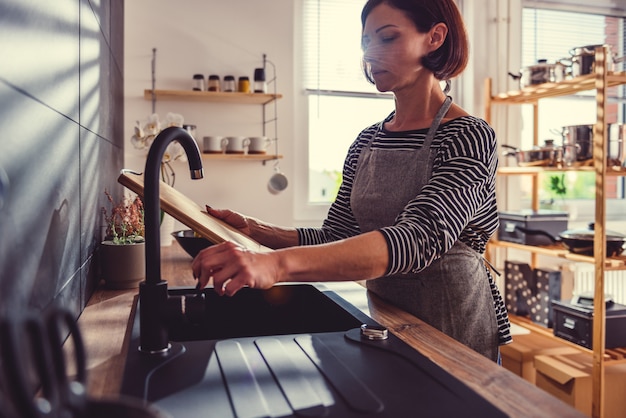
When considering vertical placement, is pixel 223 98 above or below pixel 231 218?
above

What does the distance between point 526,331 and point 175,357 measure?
2.77m

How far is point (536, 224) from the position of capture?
2891 millimetres

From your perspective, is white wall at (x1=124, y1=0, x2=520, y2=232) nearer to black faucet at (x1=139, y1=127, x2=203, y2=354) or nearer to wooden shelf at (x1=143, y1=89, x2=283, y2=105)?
wooden shelf at (x1=143, y1=89, x2=283, y2=105)

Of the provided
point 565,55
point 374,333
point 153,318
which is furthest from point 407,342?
point 565,55

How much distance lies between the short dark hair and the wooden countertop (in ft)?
1.80

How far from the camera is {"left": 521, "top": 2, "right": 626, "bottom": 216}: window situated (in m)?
3.48

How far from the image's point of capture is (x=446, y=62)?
1.30m

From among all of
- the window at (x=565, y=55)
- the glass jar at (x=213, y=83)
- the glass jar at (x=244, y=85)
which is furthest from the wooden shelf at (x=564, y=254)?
the glass jar at (x=213, y=83)

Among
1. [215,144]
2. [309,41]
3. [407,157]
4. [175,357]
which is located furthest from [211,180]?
[175,357]

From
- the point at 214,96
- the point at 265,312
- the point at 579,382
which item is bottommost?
the point at 579,382

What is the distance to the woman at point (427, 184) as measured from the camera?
3.48ft

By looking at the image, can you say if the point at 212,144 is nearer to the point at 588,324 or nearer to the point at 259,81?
the point at 259,81

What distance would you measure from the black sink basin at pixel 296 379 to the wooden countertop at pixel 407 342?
0.08ft

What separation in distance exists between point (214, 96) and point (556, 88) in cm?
165
